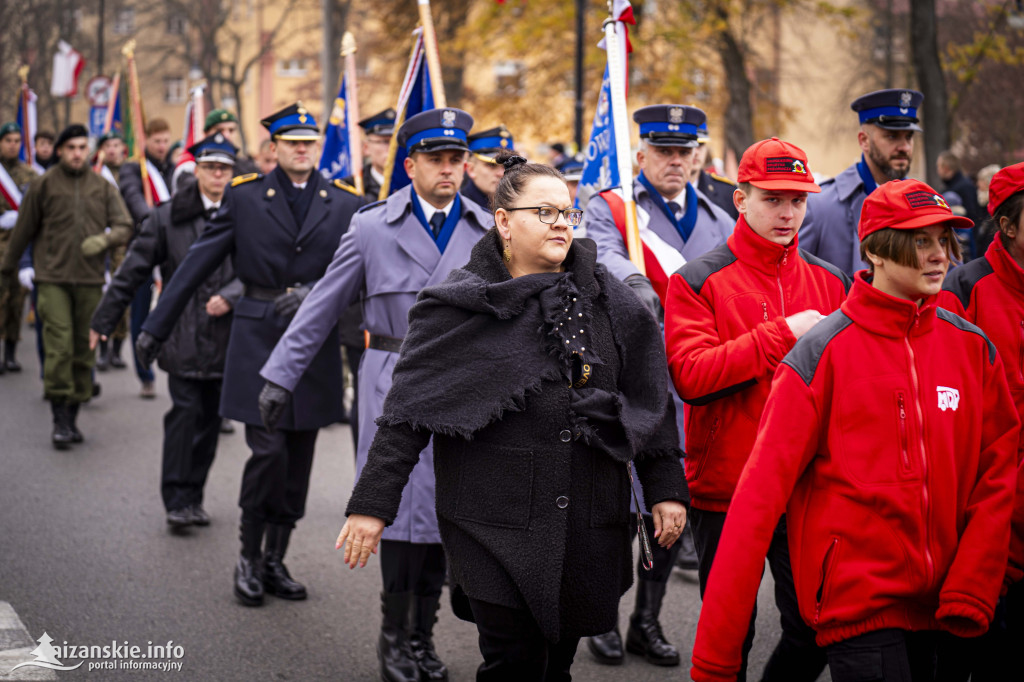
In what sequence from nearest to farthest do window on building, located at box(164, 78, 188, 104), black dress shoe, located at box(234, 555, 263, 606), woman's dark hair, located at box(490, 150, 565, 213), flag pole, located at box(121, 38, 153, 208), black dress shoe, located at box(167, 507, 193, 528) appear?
woman's dark hair, located at box(490, 150, 565, 213) → black dress shoe, located at box(234, 555, 263, 606) → black dress shoe, located at box(167, 507, 193, 528) → flag pole, located at box(121, 38, 153, 208) → window on building, located at box(164, 78, 188, 104)

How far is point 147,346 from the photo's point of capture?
6.86 m

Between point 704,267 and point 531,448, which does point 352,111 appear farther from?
point 531,448

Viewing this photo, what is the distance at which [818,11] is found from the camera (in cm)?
2219

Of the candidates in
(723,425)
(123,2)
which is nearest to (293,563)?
(723,425)

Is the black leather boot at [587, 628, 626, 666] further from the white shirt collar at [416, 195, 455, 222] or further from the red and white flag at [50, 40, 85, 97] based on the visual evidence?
the red and white flag at [50, 40, 85, 97]

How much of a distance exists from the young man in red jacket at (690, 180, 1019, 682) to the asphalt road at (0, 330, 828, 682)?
197 centimetres

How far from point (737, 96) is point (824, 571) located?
65.6 ft

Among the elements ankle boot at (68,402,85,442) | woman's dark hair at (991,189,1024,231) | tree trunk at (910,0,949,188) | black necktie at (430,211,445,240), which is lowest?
ankle boot at (68,402,85,442)

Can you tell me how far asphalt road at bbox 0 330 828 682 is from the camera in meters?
5.40

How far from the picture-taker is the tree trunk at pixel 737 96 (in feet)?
72.5

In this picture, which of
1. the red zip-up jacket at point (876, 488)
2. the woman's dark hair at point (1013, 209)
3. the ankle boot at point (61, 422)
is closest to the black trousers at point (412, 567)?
the red zip-up jacket at point (876, 488)

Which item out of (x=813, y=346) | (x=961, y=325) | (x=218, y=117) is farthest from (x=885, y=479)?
(x=218, y=117)

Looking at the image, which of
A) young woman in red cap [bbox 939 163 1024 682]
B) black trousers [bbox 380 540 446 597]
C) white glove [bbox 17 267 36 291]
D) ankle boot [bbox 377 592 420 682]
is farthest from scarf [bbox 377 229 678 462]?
white glove [bbox 17 267 36 291]

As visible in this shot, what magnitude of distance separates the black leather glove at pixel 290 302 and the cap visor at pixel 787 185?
296cm
